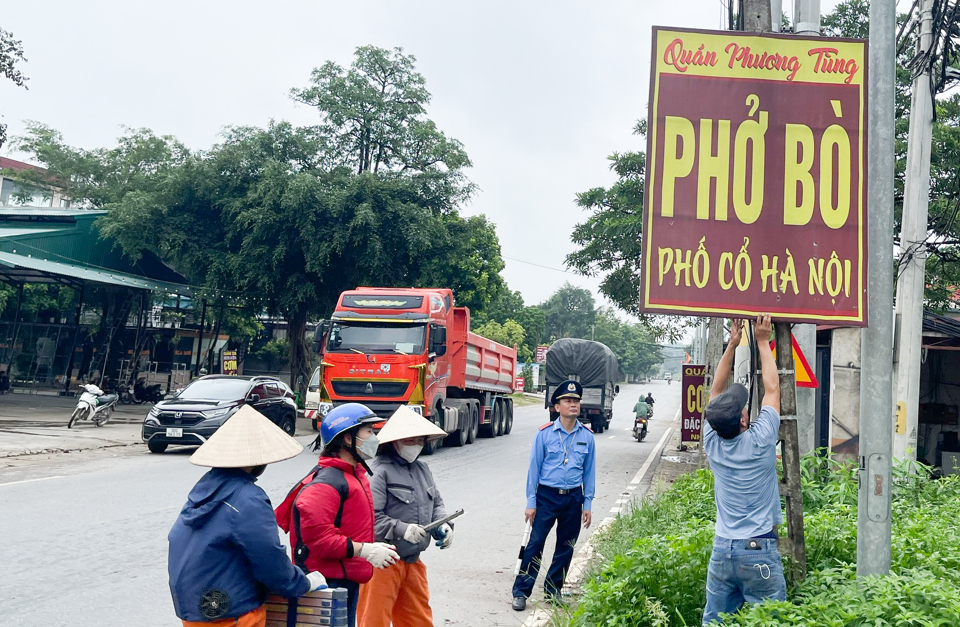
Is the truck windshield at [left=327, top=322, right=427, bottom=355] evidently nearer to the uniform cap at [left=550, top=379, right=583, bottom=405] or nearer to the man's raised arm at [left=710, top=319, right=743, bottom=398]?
the uniform cap at [left=550, top=379, right=583, bottom=405]

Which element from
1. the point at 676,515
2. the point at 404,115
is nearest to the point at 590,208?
the point at 404,115

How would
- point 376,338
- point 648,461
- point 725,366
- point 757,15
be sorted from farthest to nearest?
point 648,461, point 376,338, point 757,15, point 725,366

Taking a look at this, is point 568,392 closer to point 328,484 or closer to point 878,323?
point 878,323

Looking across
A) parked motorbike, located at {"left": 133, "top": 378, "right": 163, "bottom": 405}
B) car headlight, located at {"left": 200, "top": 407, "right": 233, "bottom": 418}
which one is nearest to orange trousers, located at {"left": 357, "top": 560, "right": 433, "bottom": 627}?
car headlight, located at {"left": 200, "top": 407, "right": 233, "bottom": 418}

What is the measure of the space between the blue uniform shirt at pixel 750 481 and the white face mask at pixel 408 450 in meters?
1.57

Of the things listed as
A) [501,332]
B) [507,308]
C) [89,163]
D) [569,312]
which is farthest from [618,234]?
[569,312]

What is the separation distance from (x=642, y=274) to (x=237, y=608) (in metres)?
2.91

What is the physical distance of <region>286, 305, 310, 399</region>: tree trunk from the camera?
1149 inches

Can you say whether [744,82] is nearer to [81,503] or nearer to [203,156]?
[81,503]

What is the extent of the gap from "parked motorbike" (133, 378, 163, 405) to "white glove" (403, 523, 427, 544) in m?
28.8

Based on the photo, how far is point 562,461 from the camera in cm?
632

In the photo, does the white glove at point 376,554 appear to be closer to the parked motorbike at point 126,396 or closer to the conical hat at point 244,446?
the conical hat at point 244,446

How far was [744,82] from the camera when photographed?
16.5 ft

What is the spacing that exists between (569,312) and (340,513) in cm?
12628
